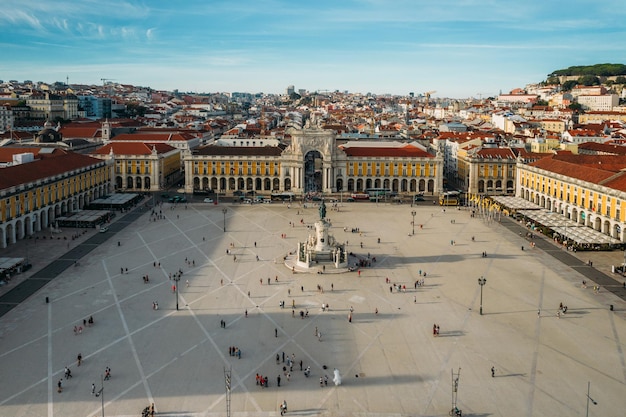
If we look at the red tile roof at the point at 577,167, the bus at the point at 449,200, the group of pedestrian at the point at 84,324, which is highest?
the red tile roof at the point at 577,167

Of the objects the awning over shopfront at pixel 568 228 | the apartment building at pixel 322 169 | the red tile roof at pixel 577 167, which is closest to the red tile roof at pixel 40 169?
the apartment building at pixel 322 169

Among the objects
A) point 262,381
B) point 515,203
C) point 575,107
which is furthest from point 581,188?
point 575,107

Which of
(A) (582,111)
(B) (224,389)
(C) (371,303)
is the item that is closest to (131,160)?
(C) (371,303)

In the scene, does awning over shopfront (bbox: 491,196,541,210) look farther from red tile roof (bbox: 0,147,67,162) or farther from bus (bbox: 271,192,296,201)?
red tile roof (bbox: 0,147,67,162)

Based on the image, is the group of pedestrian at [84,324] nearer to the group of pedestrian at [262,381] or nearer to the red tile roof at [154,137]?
the group of pedestrian at [262,381]

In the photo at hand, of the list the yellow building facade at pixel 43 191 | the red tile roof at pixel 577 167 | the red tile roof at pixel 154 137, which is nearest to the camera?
the yellow building facade at pixel 43 191

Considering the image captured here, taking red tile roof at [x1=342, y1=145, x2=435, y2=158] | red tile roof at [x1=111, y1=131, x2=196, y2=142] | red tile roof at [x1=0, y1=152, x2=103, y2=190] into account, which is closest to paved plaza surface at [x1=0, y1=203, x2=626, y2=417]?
red tile roof at [x1=0, y1=152, x2=103, y2=190]

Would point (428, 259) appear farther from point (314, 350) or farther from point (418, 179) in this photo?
point (418, 179)

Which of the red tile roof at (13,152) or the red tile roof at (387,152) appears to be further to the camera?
the red tile roof at (387,152)

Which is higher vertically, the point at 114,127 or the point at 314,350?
the point at 114,127
